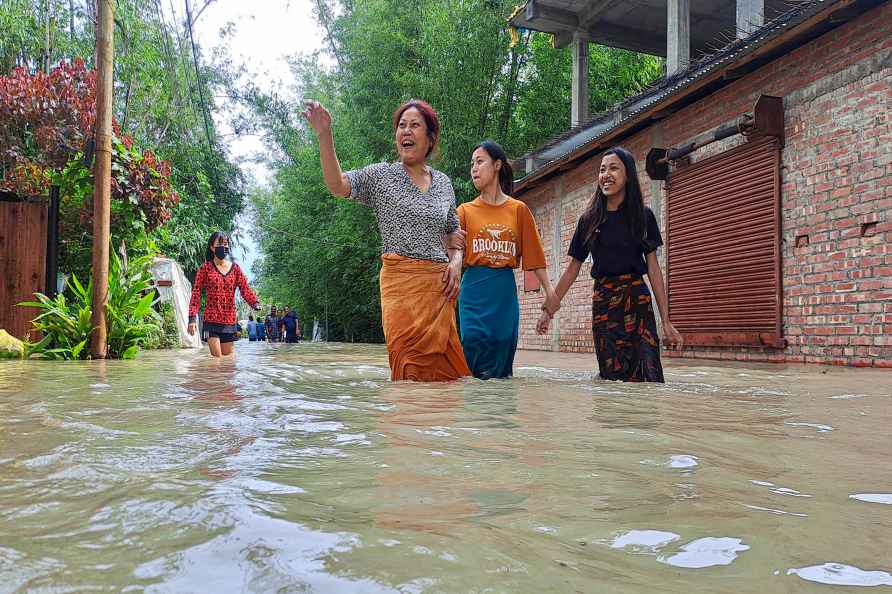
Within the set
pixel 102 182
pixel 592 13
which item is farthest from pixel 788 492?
pixel 592 13

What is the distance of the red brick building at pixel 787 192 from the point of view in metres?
6.80

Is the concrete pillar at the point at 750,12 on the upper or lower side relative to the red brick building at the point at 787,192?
upper

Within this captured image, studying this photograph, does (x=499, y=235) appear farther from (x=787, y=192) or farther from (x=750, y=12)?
(x=750, y=12)

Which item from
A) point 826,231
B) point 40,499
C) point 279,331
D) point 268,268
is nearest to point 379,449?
point 40,499

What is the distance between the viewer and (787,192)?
26.3 feet

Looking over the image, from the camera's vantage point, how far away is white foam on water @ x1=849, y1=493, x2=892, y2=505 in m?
1.35

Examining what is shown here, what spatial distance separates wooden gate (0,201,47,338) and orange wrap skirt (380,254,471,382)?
6.06m

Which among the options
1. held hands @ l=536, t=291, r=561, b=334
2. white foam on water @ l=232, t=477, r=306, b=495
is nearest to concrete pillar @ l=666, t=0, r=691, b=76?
held hands @ l=536, t=291, r=561, b=334

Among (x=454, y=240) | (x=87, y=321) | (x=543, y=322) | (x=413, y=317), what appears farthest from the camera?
(x=87, y=321)

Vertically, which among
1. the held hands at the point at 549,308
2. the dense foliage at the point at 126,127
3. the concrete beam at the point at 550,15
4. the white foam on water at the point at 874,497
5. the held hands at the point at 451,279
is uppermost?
the concrete beam at the point at 550,15

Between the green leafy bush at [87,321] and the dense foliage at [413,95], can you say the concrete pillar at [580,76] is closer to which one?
the dense foliage at [413,95]

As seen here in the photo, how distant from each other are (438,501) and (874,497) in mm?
893

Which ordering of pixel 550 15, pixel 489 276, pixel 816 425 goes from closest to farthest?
1. pixel 816 425
2. pixel 489 276
3. pixel 550 15

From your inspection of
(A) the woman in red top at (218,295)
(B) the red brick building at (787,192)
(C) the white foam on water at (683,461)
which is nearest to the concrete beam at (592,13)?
(B) the red brick building at (787,192)
